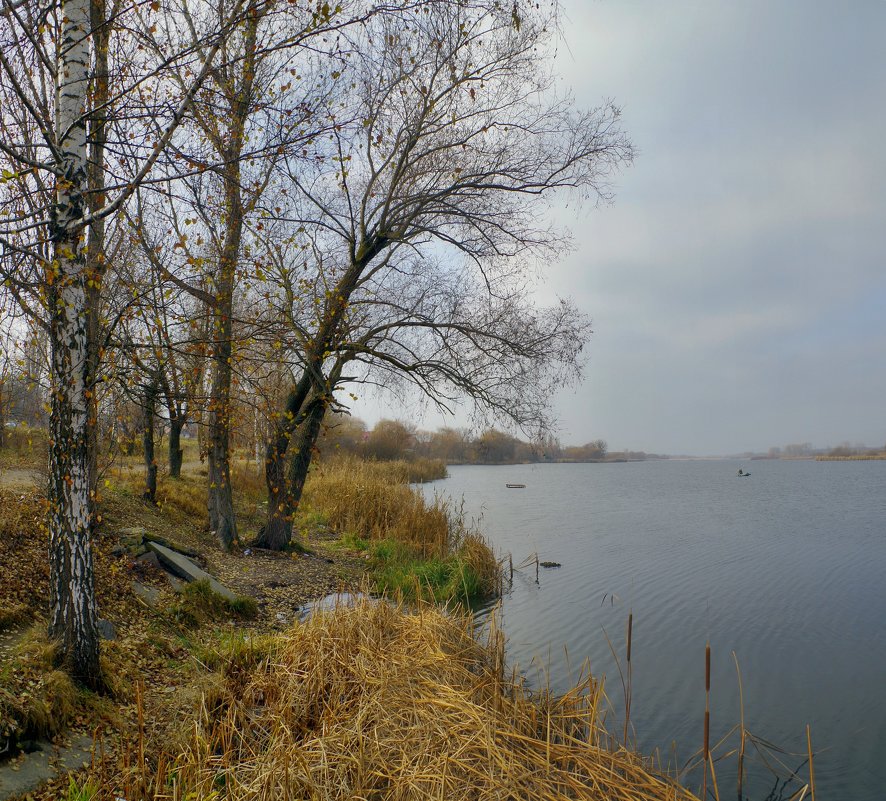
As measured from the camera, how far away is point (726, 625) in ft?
29.5

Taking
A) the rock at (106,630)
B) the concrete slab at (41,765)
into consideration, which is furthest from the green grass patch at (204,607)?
the concrete slab at (41,765)

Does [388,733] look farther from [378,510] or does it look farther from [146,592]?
[378,510]

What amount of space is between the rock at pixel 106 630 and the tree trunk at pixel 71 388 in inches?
35.5

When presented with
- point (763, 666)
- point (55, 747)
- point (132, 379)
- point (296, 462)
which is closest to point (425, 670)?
point (55, 747)

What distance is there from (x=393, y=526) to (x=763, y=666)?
752cm

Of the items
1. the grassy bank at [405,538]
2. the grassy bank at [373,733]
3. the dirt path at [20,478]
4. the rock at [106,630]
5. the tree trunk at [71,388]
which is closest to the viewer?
the grassy bank at [373,733]

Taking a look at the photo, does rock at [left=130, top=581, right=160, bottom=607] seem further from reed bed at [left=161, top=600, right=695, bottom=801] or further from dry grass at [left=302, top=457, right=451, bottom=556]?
dry grass at [left=302, top=457, right=451, bottom=556]

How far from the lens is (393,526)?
1323 cm

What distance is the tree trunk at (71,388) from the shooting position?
411 centimetres

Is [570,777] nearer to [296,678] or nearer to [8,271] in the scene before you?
[296,678]

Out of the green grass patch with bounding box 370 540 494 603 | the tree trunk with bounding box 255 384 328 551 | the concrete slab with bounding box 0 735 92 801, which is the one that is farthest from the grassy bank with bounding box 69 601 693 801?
the tree trunk with bounding box 255 384 328 551

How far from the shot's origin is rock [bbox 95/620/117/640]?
525 cm

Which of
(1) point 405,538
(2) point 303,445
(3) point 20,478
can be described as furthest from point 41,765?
(1) point 405,538

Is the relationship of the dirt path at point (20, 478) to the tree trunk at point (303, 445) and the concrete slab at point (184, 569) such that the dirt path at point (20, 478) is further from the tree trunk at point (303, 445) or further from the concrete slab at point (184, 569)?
the tree trunk at point (303, 445)
